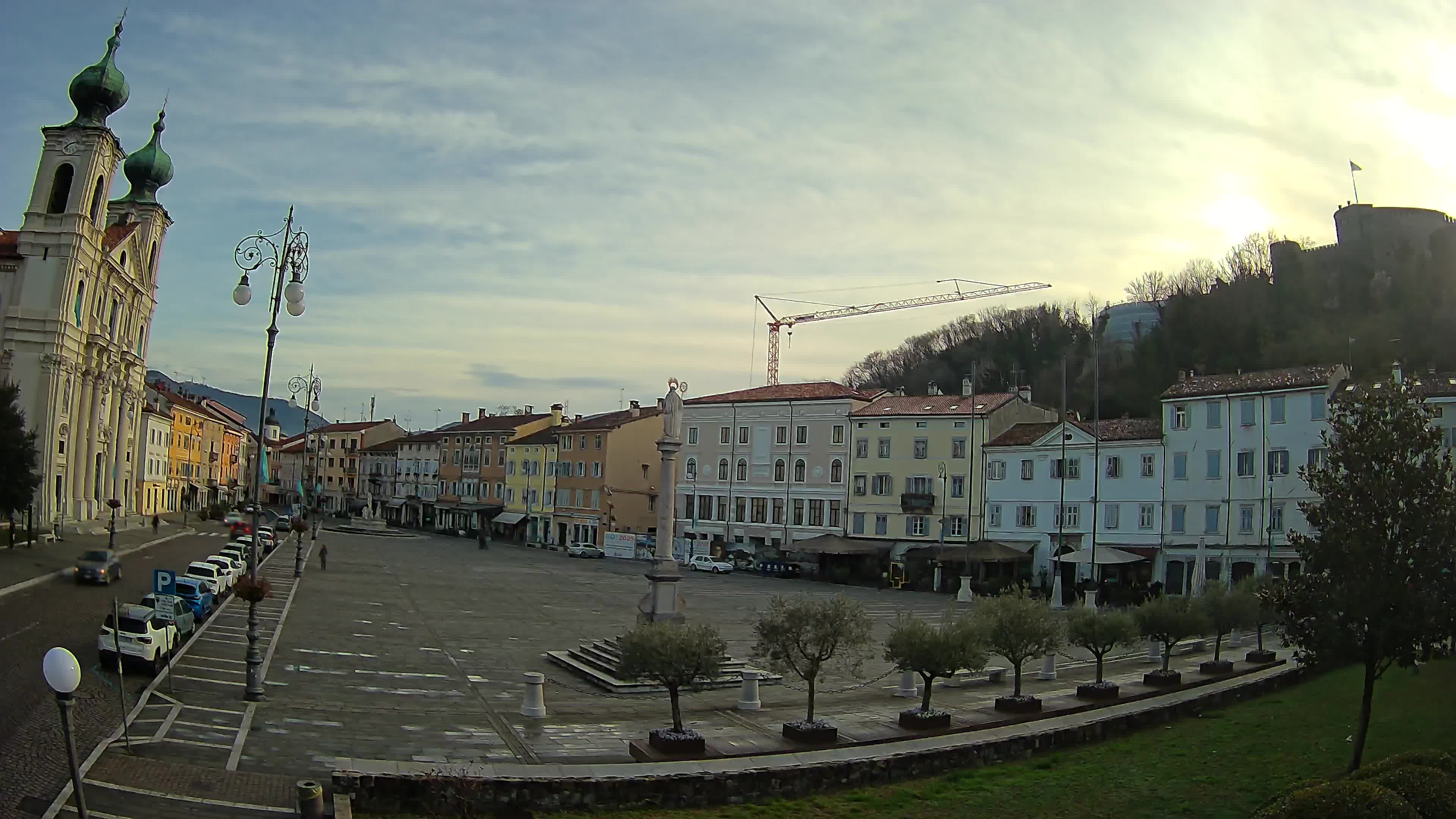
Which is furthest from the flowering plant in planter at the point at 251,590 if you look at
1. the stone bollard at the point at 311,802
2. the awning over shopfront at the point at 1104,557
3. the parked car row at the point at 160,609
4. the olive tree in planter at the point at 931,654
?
the awning over shopfront at the point at 1104,557

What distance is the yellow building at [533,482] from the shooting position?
9288 centimetres

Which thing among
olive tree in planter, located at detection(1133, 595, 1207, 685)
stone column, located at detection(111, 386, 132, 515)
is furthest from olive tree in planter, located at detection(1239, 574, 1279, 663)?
stone column, located at detection(111, 386, 132, 515)

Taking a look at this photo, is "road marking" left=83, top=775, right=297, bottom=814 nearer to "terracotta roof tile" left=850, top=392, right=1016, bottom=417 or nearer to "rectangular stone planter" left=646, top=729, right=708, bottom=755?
"rectangular stone planter" left=646, top=729, right=708, bottom=755

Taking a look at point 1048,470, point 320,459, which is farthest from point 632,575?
point 320,459

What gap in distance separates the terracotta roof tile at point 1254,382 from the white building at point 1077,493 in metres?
2.90

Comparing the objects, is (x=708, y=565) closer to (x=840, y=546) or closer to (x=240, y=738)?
(x=840, y=546)

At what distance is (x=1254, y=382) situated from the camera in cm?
5175

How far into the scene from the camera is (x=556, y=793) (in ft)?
48.1

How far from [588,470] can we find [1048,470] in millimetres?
41065

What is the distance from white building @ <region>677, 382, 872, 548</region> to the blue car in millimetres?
42215

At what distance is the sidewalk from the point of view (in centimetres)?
3491

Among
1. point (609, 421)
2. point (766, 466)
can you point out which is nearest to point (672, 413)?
point (766, 466)

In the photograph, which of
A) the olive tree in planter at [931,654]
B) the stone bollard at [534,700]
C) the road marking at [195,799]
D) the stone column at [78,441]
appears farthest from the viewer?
the stone column at [78,441]

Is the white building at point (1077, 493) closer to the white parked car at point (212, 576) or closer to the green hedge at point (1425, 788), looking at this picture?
the white parked car at point (212, 576)
